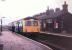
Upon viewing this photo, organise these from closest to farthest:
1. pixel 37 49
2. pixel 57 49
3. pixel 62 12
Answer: pixel 37 49 → pixel 57 49 → pixel 62 12

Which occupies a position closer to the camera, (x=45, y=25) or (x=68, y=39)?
(x=68, y=39)

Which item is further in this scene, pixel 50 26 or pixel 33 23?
pixel 50 26

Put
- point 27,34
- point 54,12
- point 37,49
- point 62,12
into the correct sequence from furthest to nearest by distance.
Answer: point 54,12, point 62,12, point 27,34, point 37,49

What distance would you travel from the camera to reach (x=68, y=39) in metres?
13.1

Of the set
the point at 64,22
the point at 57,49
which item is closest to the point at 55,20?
the point at 64,22

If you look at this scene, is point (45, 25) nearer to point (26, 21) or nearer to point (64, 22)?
point (64, 22)

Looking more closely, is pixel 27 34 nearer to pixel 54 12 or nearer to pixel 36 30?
pixel 36 30

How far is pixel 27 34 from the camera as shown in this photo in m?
29.0

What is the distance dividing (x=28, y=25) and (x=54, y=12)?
52.5ft

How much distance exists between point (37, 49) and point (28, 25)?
57.6ft

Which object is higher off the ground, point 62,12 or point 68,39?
point 62,12

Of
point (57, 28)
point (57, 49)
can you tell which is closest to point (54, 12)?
point (57, 28)

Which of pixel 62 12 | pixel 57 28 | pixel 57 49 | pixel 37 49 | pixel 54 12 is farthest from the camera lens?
pixel 54 12

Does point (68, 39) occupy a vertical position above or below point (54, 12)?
below
